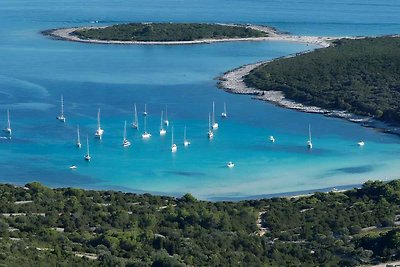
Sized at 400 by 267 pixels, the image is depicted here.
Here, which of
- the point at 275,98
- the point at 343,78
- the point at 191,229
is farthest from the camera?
the point at 343,78

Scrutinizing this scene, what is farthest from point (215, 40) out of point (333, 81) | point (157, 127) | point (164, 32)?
point (157, 127)

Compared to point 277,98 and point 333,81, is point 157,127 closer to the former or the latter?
point 277,98

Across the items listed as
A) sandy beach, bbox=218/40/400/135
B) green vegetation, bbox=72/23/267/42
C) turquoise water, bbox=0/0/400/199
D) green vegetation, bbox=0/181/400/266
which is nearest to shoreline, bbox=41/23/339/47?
green vegetation, bbox=72/23/267/42

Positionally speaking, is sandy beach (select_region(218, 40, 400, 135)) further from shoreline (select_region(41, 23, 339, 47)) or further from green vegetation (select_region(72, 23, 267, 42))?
green vegetation (select_region(72, 23, 267, 42))

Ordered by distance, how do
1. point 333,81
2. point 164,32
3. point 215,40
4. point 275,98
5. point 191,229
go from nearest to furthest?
point 191,229
point 275,98
point 333,81
point 215,40
point 164,32

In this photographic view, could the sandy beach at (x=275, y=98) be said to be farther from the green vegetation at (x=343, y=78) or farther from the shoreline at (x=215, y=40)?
the shoreline at (x=215, y=40)

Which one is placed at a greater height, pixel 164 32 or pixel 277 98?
pixel 164 32

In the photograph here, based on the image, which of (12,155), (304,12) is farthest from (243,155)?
(304,12)

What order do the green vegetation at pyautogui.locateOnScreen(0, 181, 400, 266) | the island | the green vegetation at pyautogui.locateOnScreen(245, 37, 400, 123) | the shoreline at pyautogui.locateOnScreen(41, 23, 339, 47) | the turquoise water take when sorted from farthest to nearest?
the shoreline at pyautogui.locateOnScreen(41, 23, 339, 47)
the green vegetation at pyautogui.locateOnScreen(245, 37, 400, 123)
the island
the turquoise water
the green vegetation at pyautogui.locateOnScreen(0, 181, 400, 266)

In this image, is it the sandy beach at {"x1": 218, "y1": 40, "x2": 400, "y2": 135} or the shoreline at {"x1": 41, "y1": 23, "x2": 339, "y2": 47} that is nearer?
the sandy beach at {"x1": 218, "y1": 40, "x2": 400, "y2": 135}
